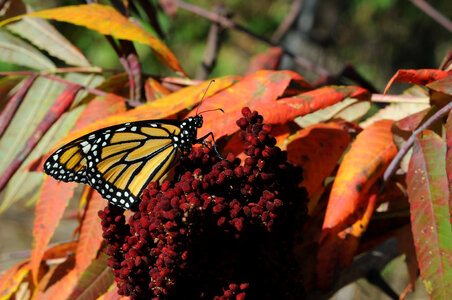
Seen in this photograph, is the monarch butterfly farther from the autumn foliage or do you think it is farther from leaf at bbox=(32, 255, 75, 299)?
leaf at bbox=(32, 255, 75, 299)

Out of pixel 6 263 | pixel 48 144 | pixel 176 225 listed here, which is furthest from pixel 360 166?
pixel 6 263

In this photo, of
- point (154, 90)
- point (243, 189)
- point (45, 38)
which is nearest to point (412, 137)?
point (243, 189)

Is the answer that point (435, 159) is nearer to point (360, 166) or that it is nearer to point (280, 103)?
point (360, 166)

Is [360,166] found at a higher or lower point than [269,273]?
higher

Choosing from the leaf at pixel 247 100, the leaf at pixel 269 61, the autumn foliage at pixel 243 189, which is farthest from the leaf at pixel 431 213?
the leaf at pixel 269 61

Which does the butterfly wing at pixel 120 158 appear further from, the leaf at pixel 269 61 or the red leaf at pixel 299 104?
the leaf at pixel 269 61

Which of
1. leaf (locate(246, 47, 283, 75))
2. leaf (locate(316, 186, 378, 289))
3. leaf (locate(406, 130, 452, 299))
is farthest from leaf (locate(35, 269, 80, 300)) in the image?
leaf (locate(246, 47, 283, 75))

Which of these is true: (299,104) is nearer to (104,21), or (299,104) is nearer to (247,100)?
(247,100)
